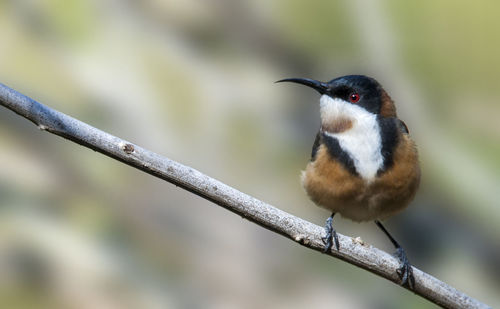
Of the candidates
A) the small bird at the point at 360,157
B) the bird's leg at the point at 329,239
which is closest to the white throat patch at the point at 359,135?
the small bird at the point at 360,157

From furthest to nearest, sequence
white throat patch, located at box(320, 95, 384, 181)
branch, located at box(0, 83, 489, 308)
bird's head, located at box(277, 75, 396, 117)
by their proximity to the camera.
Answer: bird's head, located at box(277, 75, 396, 117) → white throat patch, located at box(320, 95, 384, 181) → branch, located at box(0, 83, 489, 308)

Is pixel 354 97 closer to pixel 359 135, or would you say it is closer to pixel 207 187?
pixel 359 135

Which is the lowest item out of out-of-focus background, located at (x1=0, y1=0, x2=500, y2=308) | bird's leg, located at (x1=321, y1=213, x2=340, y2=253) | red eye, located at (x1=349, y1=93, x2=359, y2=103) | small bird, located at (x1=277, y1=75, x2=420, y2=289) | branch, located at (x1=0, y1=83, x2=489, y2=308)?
branch, located at (x1=0, y1=83, x2=489, y2=308)

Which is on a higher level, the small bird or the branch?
A: the small bird

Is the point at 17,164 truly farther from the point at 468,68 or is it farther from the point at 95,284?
the point at 468,68

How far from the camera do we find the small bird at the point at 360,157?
2219mm

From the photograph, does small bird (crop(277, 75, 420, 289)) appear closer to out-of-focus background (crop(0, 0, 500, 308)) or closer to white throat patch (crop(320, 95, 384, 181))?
white throat patch (crop(320, 95, 384, 181))

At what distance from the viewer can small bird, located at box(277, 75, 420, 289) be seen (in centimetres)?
222

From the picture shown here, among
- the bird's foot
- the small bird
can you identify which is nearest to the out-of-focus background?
the small bird

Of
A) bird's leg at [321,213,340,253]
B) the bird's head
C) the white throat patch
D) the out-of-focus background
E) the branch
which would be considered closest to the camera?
the branch

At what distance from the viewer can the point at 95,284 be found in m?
3.78

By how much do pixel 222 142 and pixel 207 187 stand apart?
2.51 meters

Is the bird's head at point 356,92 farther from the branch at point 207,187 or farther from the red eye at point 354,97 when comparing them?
the branch at point 207,187

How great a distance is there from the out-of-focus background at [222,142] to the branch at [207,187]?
2027 millimetres
